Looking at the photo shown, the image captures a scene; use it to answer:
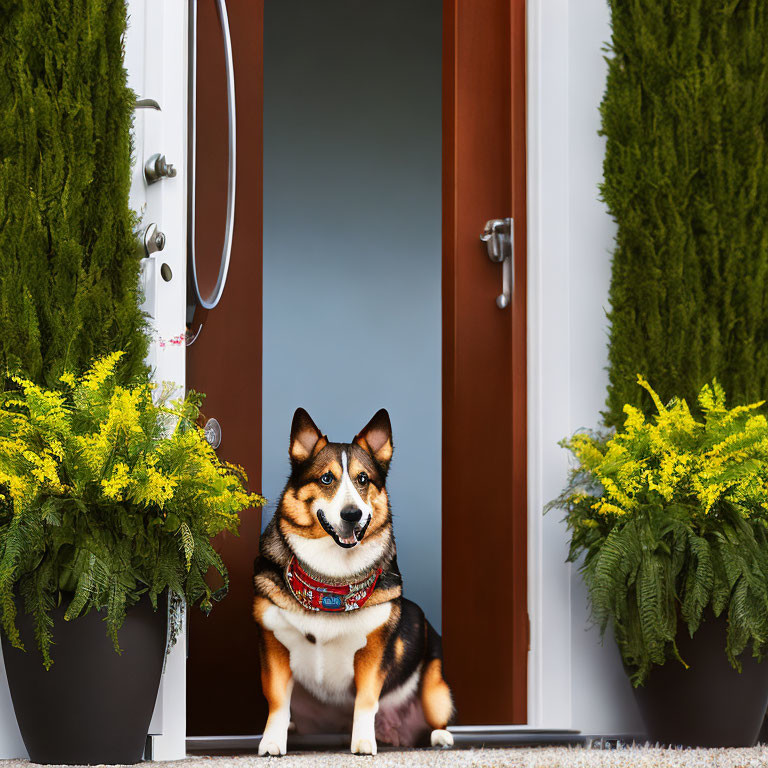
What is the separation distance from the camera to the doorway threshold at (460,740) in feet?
6.40

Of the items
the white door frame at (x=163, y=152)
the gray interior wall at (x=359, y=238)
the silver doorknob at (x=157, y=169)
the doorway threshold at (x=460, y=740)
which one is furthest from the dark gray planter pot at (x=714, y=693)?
the gray interior wall at (x=359, y=238)

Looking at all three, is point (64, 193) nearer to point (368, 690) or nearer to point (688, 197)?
point (368, 690)

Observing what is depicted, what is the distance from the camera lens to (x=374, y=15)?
157 inches

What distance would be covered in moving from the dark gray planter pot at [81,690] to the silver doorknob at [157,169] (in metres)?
0.88

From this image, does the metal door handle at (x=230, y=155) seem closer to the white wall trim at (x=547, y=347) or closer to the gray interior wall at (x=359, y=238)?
the white wall trim at (x=547, y=347)

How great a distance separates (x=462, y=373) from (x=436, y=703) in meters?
0.85

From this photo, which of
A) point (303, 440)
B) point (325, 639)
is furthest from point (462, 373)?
point (325, 639)

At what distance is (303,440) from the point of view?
196 cm

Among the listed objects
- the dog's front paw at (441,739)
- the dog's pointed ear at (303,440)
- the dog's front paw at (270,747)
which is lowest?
the dog's front paw at (441,739)

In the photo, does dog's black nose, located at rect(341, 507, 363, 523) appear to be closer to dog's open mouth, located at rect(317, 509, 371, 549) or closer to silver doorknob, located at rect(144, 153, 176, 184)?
dog's open mouth, located at rect(317, 509, 371, 549)

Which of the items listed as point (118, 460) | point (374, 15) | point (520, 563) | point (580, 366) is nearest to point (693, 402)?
point (580, 366)

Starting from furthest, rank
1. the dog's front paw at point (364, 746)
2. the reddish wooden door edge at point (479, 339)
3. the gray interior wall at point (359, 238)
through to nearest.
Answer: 1. the gray interior wall at point (359, 238)
2. the reddish wooden door edge at point (479, 339)
3. the dog's front paw at point (364, 746)

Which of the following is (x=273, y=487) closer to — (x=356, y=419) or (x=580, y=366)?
(x=356, y=419)

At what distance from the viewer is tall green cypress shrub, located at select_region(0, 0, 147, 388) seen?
6.07 ft
